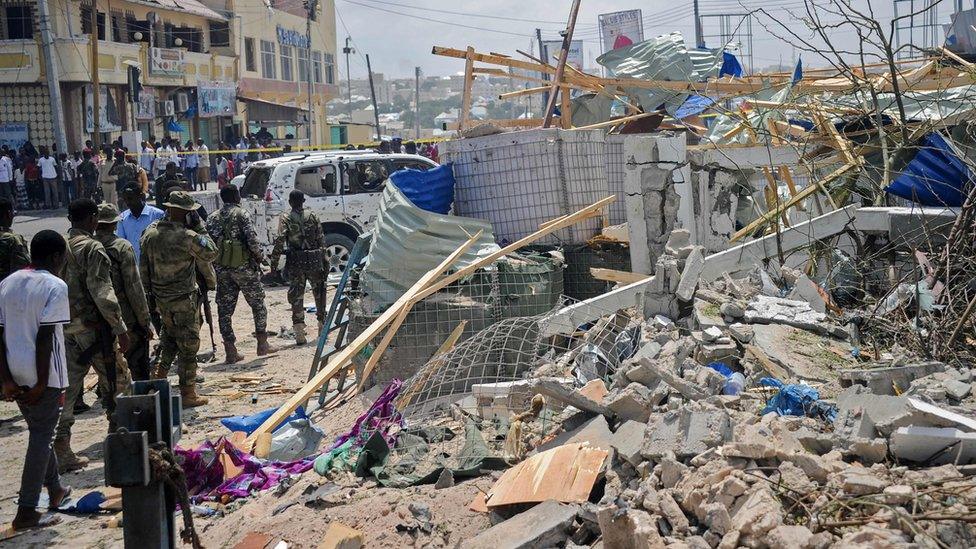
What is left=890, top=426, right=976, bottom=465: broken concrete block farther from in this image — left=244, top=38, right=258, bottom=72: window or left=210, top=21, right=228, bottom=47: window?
left=244, top=38, right=258, bottom=72: window

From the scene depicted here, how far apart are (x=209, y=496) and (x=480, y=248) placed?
2731 mm

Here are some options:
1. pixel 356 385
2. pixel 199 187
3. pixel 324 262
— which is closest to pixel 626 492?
pixel 356 385

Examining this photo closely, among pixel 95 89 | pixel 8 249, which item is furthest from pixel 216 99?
pixel 8 249

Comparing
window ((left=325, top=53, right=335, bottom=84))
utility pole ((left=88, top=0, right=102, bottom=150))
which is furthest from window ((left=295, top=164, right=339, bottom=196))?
window ((left=325, top=53, right=335, bottom=84))

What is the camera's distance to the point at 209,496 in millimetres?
5594

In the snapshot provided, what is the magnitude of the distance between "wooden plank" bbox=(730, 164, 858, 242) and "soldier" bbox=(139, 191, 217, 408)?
4.17m

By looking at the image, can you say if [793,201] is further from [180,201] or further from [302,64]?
[302,64]

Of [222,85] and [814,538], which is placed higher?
[222,85]

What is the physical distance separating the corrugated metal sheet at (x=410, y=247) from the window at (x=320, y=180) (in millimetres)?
5273

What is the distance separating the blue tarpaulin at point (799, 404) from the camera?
4418mm

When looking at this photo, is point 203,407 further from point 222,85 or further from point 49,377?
point 222,85

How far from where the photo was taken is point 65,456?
6285mm

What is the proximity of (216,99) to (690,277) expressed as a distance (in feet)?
110

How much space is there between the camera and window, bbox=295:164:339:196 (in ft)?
41.2
